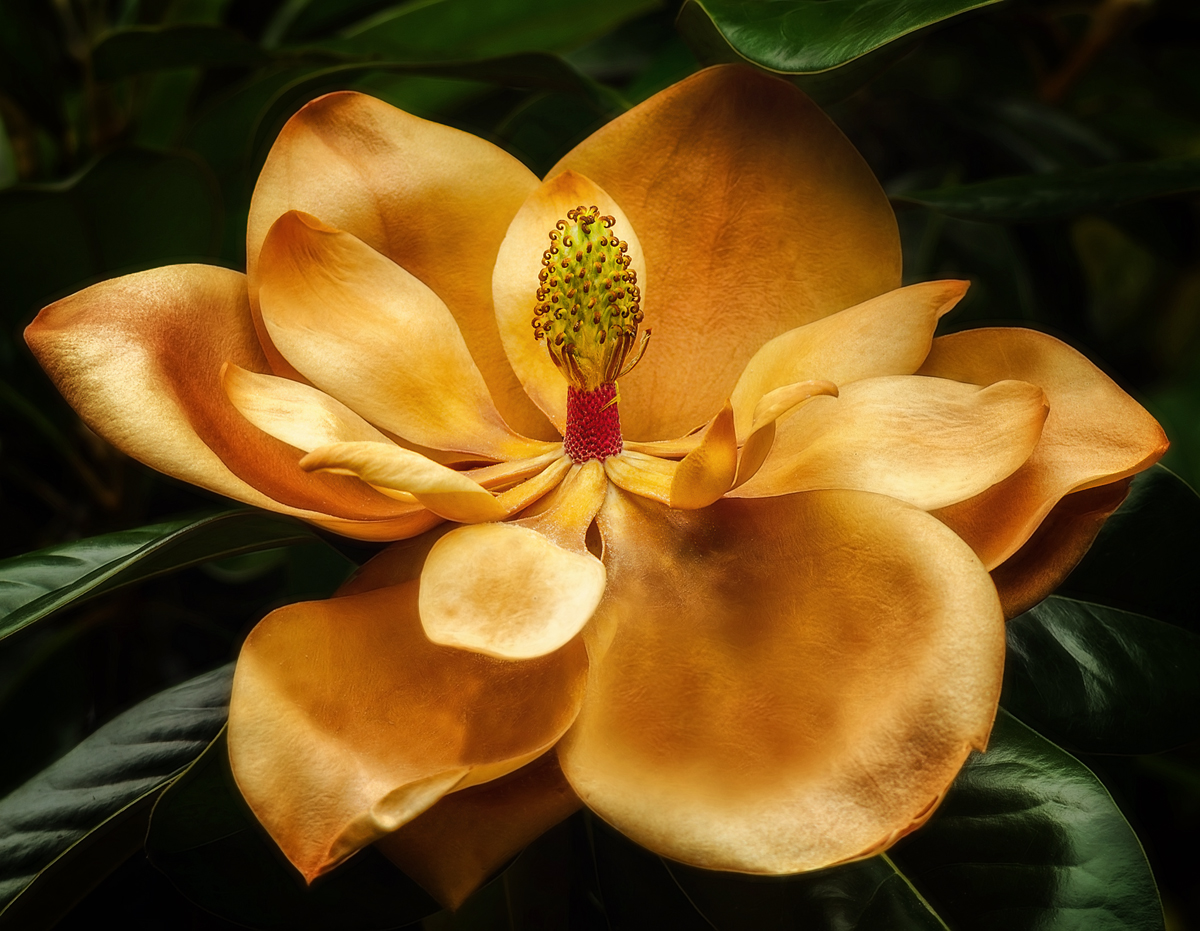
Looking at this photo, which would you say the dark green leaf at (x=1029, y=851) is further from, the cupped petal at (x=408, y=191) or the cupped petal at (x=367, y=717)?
the cupped petal at (x=408, y=191)

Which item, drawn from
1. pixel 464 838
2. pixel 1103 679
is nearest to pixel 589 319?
pixel 464 838

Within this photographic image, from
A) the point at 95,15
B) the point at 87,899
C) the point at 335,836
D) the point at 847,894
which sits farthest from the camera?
the point at 95,15

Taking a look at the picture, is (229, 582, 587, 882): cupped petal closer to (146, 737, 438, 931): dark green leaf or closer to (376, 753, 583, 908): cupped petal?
(376, 753, 583, 908): cupped petal

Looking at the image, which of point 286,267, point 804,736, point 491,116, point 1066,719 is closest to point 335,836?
point 804,736

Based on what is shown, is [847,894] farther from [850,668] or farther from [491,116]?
A: [491,116]

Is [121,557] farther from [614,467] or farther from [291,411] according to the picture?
[614,467]

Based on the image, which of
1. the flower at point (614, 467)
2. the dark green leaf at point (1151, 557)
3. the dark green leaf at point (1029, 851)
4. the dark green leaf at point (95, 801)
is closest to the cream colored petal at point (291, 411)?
the flower at point (614, 467)
